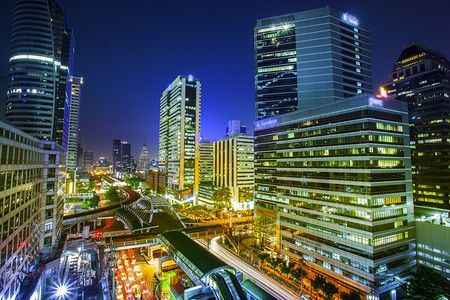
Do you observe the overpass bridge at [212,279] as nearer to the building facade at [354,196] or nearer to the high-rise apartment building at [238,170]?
the building facade at [354,196]

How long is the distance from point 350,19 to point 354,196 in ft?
218

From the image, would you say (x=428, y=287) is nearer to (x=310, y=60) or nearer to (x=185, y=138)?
(x=310, y=60)

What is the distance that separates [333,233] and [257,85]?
202 ft

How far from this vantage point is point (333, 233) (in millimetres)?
52562

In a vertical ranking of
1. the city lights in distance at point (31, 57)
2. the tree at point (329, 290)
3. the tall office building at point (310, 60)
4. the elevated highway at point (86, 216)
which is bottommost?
the tree at point (329, 290)

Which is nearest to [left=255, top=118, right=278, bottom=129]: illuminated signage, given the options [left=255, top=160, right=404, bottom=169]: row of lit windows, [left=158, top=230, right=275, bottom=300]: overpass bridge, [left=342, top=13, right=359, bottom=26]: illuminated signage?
[left=255, top=160, right=404, bottom=169]: row of lit windows

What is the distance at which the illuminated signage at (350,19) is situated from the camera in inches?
3174

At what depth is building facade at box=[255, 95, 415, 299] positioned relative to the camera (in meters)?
46.8

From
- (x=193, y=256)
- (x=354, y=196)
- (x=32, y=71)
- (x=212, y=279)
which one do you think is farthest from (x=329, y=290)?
(x=32, y=71)

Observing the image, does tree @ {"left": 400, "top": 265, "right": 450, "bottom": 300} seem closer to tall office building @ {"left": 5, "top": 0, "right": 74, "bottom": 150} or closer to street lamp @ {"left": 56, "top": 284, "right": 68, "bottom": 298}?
street lamp @ {"left": 56, "top": 284, "right": 68, "bottom": 298}

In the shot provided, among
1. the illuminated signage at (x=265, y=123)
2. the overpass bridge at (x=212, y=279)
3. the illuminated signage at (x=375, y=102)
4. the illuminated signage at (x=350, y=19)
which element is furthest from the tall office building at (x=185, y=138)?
the illuminated signage at (x=375, y=102)

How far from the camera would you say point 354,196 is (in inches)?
1945

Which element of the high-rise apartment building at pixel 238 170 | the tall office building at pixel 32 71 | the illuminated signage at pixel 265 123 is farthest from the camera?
the high-rise apartment building at pixel 238 170

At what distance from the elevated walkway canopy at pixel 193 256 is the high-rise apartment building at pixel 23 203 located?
76.6ft
